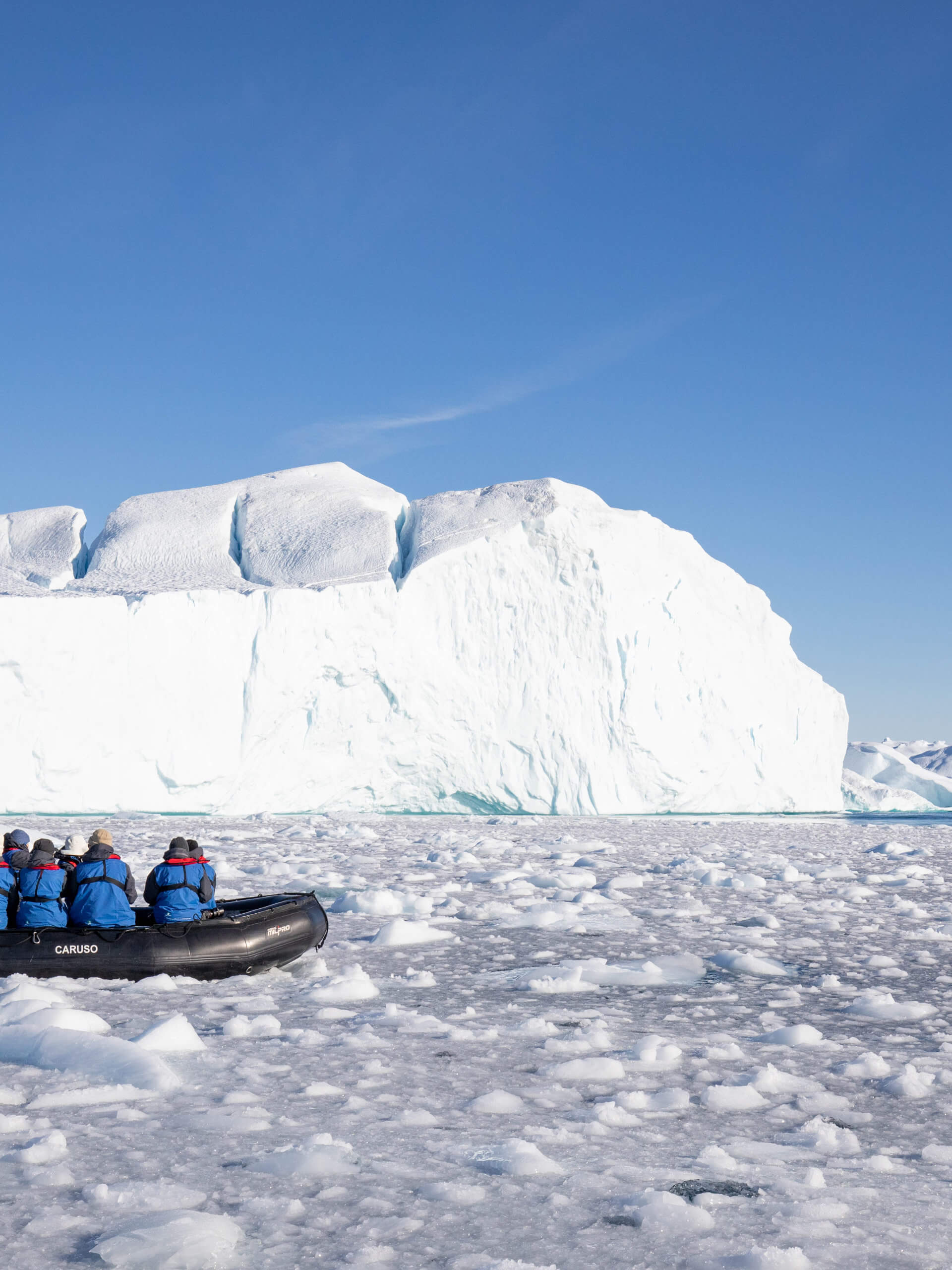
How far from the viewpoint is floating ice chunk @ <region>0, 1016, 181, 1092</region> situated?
141 inches

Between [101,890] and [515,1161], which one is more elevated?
[101,890]

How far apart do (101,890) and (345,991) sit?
1.50 metres

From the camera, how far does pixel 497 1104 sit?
343cm

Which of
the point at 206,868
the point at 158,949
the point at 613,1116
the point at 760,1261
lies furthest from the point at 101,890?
the point at 760,1261

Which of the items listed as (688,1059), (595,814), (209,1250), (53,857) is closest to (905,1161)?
(688,1059)

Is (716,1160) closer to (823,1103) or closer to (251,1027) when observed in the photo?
(823,1103)

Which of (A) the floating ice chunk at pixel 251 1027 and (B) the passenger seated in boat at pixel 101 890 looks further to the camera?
(B) the passenger seated in boat at pixel 101 890

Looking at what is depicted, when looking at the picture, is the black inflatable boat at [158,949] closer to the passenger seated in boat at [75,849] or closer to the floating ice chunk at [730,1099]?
the passenger seated in boat at [75,849]

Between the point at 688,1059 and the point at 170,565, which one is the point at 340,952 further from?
the point at 170,565

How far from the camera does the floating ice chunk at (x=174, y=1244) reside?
2.28 meters

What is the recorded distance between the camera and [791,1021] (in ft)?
15.4

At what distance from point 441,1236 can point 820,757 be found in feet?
97.3

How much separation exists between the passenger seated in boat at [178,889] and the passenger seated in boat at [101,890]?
141 mm

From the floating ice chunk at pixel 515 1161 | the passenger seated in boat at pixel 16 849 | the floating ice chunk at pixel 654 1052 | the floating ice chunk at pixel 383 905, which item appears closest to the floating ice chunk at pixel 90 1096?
the floating ice chunk at pixel 515 1161
